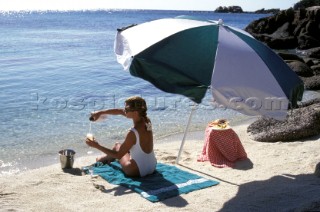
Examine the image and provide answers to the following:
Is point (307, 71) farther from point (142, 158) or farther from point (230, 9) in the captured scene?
point (230, 9)

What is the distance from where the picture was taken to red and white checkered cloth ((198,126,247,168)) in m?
6.29

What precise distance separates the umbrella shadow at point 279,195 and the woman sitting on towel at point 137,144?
126 centimetres

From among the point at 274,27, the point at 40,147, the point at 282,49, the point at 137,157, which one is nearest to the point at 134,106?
the point at 137,157

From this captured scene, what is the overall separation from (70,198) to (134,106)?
137 centimetres

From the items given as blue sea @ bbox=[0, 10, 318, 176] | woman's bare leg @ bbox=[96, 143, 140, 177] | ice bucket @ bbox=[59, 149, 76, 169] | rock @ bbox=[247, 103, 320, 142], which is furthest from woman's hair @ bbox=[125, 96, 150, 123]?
rock @ bbox=[247, 103, 320, 142]

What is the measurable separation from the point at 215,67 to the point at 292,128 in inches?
125

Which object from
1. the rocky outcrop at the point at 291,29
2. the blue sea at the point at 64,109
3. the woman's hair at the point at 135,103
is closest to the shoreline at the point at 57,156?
the blue sea at the point at 64,109

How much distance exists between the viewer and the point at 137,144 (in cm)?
550

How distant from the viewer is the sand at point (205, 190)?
4.64 metres

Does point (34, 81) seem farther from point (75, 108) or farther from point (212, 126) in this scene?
point (212, 126)

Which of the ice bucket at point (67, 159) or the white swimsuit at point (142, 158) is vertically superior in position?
the white swimsuit at point (142, 158)

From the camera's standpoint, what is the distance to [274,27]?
40.2 m

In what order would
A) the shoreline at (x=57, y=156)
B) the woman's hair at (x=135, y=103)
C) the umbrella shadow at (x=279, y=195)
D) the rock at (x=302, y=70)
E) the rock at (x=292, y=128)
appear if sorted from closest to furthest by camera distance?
the umbrella shadow at (x=279, y=195) → the woman's hair at (x=135, y=103) → the shoreline at (x=57, y=156) → the rock at (x=292, y=128) → the rock at (x=302, y=70)

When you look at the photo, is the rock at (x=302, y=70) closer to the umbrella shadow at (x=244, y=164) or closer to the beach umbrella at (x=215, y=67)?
the umbrella shadow at (x=244, y=164)
